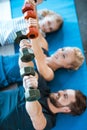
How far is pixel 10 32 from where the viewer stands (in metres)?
2.12

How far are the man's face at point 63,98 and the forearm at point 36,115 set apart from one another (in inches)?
6.3

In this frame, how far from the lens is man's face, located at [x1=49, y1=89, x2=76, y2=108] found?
5.26 ft

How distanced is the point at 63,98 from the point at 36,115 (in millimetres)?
241

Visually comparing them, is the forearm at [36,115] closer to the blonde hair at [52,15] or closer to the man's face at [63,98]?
the man's face at [63,98]

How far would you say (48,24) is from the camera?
83.6 inches

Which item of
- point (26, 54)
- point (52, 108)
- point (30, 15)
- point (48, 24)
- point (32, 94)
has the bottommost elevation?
point (52, 108)

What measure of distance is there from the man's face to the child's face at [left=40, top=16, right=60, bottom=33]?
0.72m

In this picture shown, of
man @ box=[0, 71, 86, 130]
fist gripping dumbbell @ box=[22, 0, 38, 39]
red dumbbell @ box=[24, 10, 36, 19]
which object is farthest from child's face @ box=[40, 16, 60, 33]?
man @ box=[0, 71, 86, 130]

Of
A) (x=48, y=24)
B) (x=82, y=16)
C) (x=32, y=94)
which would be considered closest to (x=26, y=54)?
(x=32, y=94)

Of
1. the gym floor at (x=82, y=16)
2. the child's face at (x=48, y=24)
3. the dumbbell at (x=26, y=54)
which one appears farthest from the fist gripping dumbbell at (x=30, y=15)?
the gym floor at (x=82, y=16)

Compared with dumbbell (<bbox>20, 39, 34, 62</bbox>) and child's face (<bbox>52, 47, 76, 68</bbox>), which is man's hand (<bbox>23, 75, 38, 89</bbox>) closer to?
dumbbell (<bbox>20, 39, 34, 62</bbox>)

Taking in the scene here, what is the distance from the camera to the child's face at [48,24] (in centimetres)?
212

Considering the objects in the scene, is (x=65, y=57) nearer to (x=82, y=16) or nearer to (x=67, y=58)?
(x=67, y=58)

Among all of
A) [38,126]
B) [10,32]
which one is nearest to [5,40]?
[10,32]
